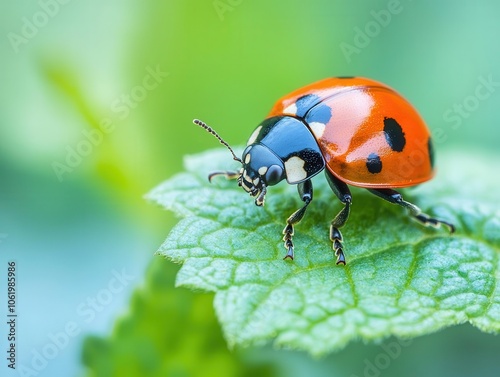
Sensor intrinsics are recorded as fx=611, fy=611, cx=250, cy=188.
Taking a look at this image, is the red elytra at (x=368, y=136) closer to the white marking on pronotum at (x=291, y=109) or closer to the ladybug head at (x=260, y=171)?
the white marking on pronotum at (x=291, y=109)

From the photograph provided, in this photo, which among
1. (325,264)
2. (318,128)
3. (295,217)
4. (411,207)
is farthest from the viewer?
(411,207)

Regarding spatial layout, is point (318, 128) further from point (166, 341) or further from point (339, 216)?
point (166, 341)

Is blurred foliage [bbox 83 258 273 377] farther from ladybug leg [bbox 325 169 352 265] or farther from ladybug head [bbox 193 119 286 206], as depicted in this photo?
ladybug leg [bbox 325 169 352 265]

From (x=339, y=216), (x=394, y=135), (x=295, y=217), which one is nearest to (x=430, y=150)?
(x=394, y=135)

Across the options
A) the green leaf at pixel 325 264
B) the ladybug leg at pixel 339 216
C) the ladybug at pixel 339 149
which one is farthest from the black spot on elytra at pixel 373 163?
the green leaf at pixel 325 264

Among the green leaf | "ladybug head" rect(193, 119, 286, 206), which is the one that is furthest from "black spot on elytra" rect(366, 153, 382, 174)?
"ladybug head" rect(193, 119, 286, 206)

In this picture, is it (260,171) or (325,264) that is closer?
(325,264)

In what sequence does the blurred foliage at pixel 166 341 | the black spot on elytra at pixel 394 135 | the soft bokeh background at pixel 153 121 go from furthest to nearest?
the soft bokeh background at pixel 153 121, the black spot on elytra at pixel 394 135, the blurred foliage at pixel 166 341
